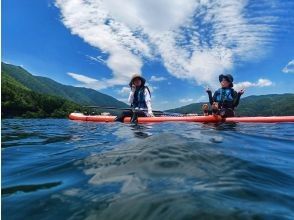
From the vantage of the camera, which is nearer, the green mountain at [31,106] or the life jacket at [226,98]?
the life jacket at [226,98]

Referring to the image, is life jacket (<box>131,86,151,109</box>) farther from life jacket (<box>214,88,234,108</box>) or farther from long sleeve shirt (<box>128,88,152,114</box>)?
life jacket (<box>214,88,234,108</box>)

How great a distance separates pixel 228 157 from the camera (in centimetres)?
464

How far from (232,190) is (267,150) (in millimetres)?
3269

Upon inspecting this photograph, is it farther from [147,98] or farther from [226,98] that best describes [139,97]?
[226,98]

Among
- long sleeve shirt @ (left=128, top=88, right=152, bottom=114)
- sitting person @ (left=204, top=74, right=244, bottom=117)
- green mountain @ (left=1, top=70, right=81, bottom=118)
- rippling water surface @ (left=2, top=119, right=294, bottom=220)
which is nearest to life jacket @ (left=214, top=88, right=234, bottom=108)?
sitting person @ (left=204, top=74, right=244, bottom=117)

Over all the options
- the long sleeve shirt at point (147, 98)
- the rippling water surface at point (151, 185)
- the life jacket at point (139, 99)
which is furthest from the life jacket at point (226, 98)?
the rippling water surface at point (151, 185)

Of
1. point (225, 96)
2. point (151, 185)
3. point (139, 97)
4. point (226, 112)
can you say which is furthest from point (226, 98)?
point (151, 185)

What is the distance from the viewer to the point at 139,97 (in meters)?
15.6

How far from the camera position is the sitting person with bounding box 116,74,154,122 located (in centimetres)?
1520

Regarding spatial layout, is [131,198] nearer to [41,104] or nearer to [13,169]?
[13,169]

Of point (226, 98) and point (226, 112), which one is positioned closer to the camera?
point (226, 112)

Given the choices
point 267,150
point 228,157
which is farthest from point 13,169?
point 267,150

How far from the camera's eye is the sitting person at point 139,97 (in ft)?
49.9

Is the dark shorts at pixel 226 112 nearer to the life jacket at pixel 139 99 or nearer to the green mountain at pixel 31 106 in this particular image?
the life jacket at pixel 139 99
